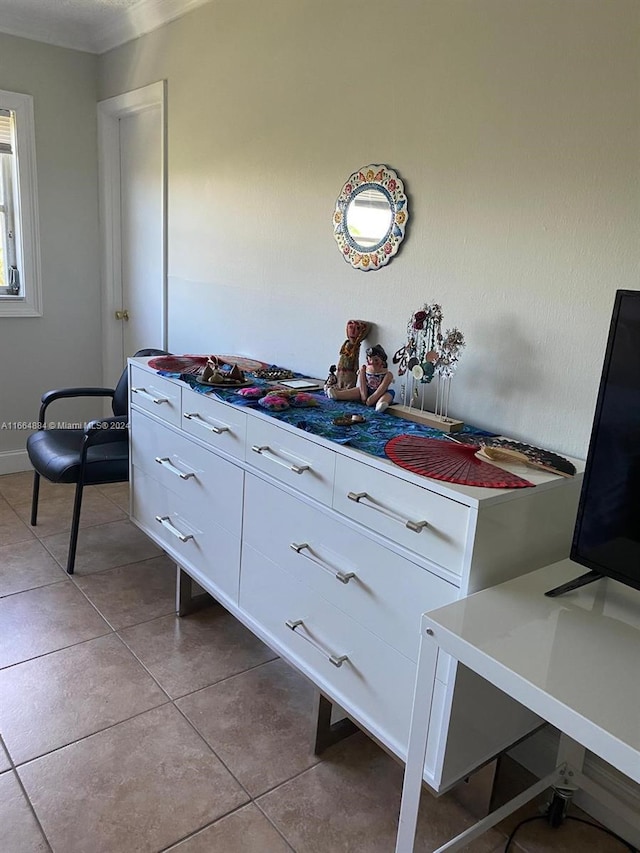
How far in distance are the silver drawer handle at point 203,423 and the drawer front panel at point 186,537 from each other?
13.1 inches

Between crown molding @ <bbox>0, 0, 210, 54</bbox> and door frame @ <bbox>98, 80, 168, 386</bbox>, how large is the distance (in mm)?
287

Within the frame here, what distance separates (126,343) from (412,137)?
8.29 ft

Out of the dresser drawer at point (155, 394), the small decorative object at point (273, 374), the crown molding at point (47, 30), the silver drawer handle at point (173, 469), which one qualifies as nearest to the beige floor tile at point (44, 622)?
the silver drawer handle at point (173, 469)

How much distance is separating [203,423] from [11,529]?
5.02 ft

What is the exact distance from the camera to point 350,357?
214 centimetres

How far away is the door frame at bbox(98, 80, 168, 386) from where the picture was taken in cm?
345

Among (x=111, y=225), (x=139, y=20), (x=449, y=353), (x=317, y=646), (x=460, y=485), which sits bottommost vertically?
(x=317, y=646)

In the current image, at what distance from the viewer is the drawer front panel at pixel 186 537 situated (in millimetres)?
2143

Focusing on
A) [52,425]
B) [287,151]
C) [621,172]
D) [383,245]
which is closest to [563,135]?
[621,172]

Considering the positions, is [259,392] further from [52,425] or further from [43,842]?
[52,425]

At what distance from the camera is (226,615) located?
8.16ft

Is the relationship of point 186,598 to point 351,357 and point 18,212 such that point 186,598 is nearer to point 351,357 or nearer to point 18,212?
point 351,357

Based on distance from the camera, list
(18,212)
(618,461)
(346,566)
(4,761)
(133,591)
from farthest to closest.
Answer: (18,212), (133,591), (4,761), (346,566), (618,461)

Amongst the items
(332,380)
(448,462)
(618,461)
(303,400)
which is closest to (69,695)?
(303,400)
